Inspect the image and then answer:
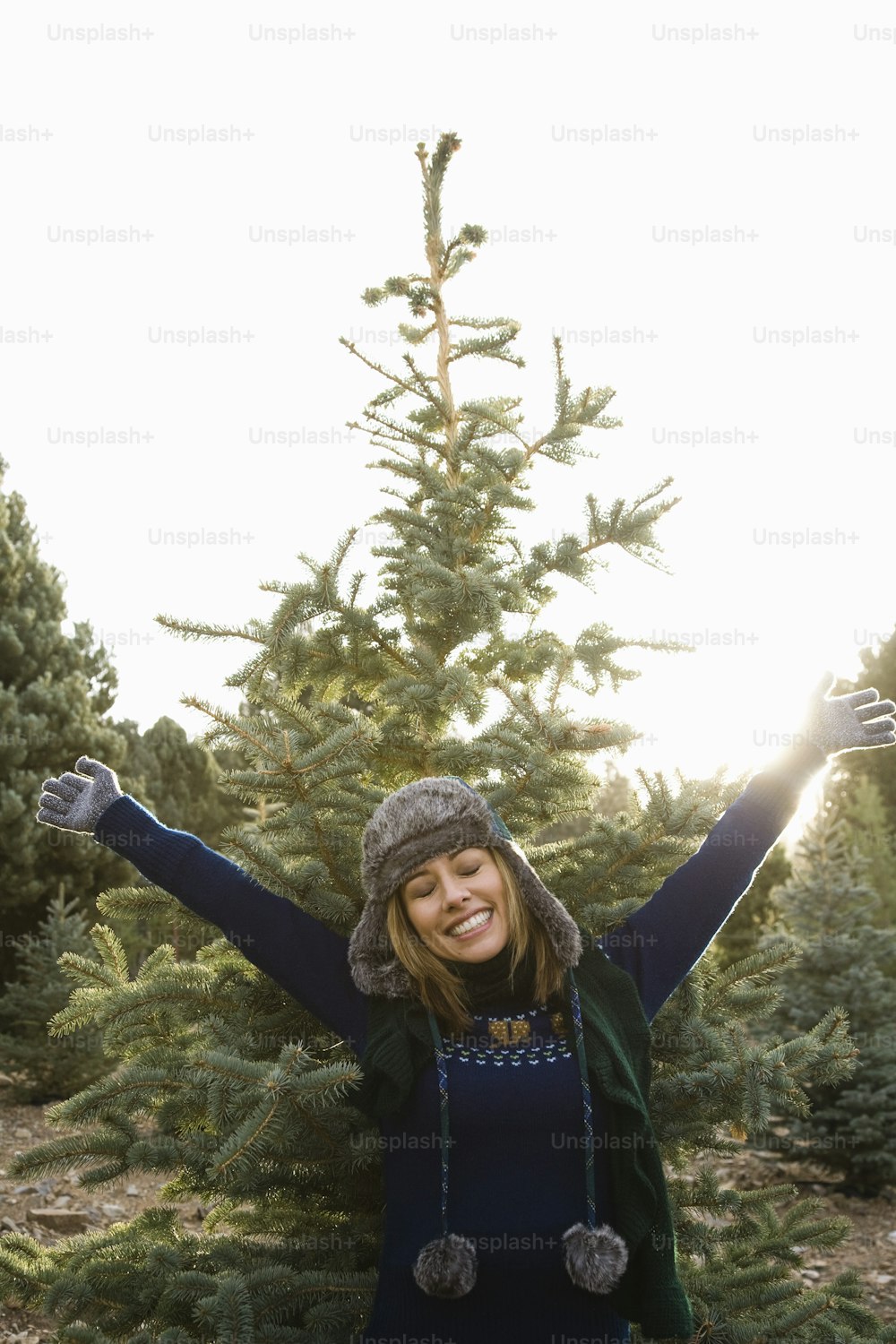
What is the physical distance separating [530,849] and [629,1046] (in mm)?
840

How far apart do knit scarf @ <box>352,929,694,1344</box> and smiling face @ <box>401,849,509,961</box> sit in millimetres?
57

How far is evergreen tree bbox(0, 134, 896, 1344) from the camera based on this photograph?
2.42 meters

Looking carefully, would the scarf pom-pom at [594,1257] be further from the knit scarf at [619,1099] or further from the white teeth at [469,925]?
the white teeth at [469,925]

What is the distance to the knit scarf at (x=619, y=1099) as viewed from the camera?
2.20m

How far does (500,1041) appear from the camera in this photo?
2.30m

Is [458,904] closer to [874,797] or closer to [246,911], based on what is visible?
[246,911]

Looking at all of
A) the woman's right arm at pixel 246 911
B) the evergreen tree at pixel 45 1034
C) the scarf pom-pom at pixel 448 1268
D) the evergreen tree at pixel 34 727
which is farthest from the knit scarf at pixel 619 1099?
the evergreen tree at pixel 34 727

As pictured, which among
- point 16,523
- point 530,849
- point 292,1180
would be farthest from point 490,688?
point 16,523

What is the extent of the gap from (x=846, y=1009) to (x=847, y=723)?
404 centimetres

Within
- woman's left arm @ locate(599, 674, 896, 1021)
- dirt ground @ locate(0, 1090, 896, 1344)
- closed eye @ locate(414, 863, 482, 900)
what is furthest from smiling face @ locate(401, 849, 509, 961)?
dirt ground @ locate(0, 1090, 896, 1344)

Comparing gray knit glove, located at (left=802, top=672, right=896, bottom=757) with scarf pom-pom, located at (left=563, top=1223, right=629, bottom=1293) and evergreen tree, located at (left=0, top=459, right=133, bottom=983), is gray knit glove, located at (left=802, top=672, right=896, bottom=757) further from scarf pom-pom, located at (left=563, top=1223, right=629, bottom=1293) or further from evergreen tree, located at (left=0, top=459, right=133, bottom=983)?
evergreen tree, located at (left=0, top=459, right=133, bottom=983)

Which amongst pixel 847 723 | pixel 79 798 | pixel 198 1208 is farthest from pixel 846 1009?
pixel 79 798

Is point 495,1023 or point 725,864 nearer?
point 495,1023

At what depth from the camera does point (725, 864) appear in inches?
99.8
